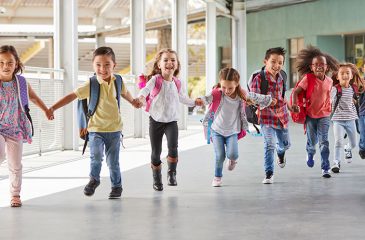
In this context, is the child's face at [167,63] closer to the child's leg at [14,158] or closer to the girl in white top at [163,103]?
the girl in white top at [163,103]

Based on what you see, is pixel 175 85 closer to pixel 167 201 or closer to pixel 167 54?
pixel 167 54

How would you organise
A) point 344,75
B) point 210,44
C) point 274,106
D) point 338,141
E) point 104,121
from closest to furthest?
point 104,121, point 274,106, point 338,141, point 344,75, point 210,44

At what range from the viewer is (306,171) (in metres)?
8.76

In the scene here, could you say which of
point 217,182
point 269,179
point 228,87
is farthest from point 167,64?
point 269,179

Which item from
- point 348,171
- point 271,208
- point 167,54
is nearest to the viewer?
point 271,208

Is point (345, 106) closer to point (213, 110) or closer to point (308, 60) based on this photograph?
point (308, 60)

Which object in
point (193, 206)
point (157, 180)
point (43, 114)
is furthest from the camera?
point (43, 114)

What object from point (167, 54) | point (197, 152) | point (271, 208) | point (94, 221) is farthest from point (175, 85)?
point (197, 152)

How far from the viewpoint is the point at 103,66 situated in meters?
6.56

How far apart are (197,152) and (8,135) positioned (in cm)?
581

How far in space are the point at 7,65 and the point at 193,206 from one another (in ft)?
6.01

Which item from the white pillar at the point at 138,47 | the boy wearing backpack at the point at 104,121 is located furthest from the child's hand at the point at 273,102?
the white pillar at the point at 138,47

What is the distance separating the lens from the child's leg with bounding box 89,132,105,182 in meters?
6.55

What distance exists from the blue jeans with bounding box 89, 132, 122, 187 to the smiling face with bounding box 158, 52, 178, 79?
0.95 metres
